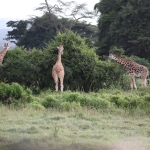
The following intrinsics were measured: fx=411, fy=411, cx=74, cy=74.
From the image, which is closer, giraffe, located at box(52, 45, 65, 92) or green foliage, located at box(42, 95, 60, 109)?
green foliage, located at box(42, 95, 60, 109)

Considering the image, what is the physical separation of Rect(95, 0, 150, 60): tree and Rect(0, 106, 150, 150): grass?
21.0m

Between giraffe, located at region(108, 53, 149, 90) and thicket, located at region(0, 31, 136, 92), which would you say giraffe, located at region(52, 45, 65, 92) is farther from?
giraffe, located at region(108, 53, 149, 90)

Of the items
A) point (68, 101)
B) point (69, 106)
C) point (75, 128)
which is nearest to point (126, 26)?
point (68, 101)

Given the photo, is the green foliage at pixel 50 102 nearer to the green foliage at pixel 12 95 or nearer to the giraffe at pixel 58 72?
the green foliage at pixel 12 95

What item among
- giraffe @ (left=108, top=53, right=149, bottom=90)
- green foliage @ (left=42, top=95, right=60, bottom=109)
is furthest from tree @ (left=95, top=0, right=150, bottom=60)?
green foliage @ (left=42, top=95, right=60, bottom=109)

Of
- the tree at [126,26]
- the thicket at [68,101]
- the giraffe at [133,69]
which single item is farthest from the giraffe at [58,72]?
the tree at [126,26]

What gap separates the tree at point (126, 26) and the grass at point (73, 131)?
20959mm

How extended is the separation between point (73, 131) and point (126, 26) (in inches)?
955

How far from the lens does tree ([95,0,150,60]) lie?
2930cm

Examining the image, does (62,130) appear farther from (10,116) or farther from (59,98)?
(59,98)

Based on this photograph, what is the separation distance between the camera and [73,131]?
21.8 feet

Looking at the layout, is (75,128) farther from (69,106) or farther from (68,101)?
(68,101)

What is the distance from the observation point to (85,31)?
47.4 metres

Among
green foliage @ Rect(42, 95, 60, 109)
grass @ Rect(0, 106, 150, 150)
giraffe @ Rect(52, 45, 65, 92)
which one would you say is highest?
giraffe @ Rect(52, 45, 65, 92)
